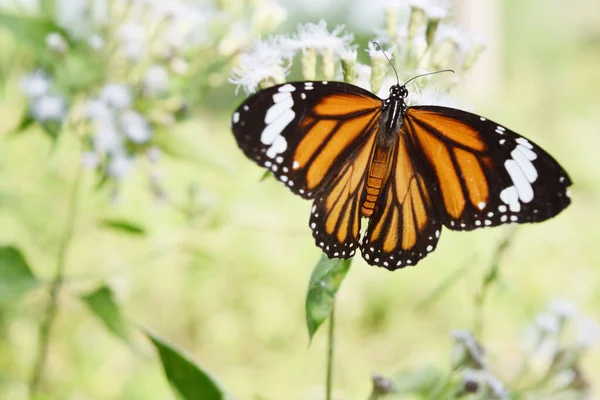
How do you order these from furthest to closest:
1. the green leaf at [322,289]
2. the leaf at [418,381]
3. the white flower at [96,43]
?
the white flower at [96,43]
the leaf at [418,381]
the green leaf at [322,289]

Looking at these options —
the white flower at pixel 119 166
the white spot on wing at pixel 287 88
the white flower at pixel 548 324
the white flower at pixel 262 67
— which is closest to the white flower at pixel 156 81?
the white flower at pixel 119 166

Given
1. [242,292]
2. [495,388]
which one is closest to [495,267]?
[495,388]

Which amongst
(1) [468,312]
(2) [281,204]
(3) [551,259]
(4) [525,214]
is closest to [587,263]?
(3) [551,259]

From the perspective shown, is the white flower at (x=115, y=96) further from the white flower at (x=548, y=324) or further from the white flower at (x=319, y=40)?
the white flower at (x=548, y=324)

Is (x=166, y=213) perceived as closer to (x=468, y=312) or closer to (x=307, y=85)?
(x=468, y=312)

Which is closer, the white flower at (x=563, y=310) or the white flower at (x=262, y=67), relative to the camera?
the white flower at (x=262, y=67)

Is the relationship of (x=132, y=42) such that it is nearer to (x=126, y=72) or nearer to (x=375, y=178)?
(x=126, y=72)
